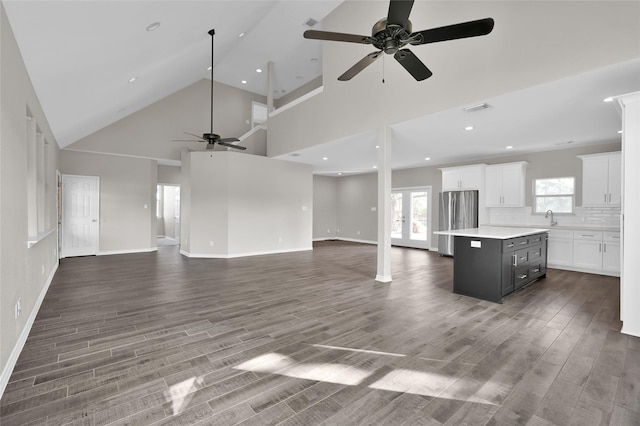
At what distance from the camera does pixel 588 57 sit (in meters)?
2.94

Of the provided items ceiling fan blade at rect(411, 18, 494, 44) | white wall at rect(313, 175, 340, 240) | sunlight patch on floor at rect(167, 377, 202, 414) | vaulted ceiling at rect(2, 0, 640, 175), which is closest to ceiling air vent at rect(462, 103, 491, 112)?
vaulted ceiling at rect(2, 0, 640, 175)

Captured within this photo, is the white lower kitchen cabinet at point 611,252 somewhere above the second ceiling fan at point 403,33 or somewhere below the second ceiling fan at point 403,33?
below

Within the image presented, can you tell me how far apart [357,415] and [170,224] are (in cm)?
1226

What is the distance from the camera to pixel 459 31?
7.91ft

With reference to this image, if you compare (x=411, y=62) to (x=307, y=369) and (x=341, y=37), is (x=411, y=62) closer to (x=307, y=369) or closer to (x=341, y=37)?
(x=341, y=37)

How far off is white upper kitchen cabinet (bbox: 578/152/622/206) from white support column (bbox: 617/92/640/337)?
128 inches

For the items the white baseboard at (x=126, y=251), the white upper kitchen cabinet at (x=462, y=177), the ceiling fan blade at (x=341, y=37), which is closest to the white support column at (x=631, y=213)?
the ceiling fan blade at (x=341, y=37)

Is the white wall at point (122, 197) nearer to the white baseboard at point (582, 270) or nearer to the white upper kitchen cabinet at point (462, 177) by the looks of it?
the white upper kitchen cabinet at point (462, 177)

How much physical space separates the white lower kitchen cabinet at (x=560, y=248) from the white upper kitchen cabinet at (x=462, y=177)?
1.88 m

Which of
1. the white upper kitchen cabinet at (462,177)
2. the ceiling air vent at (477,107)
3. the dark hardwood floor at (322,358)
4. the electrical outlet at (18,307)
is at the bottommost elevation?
the dark hardwood floor at (322,358)

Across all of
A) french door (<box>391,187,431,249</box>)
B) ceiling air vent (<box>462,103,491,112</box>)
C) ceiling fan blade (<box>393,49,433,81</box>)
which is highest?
ceiling fan blade (<box>393,49,433,81</box>)

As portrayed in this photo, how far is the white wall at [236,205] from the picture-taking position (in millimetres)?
7438

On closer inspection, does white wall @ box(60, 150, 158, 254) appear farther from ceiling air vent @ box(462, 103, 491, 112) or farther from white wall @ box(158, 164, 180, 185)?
ceiling air vent @ box(462, 103, 491, 112)

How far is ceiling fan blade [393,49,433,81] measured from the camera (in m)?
2.71
